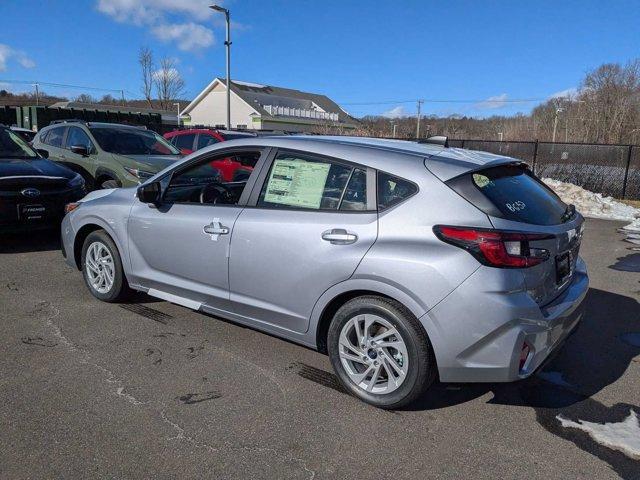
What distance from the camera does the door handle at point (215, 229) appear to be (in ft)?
12.7

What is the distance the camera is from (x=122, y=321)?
4.54m

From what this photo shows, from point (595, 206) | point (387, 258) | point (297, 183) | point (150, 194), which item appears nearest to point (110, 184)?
point (150, 194)

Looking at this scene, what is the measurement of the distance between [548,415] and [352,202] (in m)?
1.86

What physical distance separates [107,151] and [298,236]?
6621mm

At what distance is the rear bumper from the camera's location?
9.21 feet

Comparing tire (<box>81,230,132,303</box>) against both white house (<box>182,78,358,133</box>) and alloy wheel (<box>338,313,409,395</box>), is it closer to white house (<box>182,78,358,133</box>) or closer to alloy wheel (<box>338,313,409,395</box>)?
alloy wheel (<box>338,313,409,395</box>)

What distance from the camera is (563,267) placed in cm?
328

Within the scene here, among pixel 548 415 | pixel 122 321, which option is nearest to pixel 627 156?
pixel 548 415

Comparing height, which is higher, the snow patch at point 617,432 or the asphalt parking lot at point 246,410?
the snow patch at point 617,432

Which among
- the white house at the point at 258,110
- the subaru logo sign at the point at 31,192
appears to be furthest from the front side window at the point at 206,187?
the white house at the point at 258,110

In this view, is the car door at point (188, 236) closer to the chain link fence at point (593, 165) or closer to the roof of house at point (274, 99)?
the chain link fence at point (593, 165)

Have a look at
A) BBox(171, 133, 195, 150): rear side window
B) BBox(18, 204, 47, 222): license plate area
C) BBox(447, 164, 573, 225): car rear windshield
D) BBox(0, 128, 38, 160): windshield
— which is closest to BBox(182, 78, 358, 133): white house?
BBox(171, 133, 195, 150): rear side window

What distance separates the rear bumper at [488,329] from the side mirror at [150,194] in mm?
2620

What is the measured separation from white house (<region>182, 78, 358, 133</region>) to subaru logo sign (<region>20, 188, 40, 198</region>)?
142 ft
